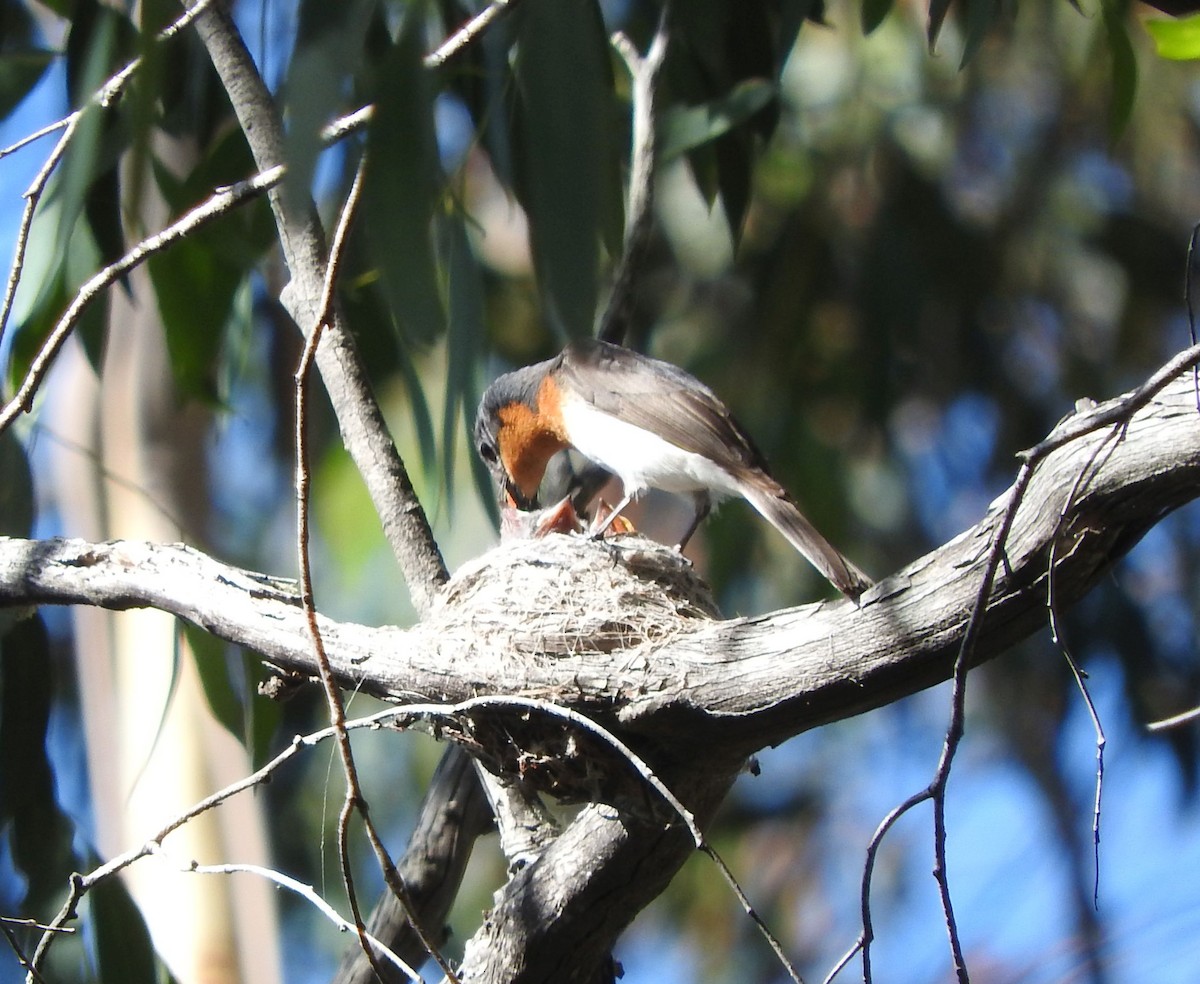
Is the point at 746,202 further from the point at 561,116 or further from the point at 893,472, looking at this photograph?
the point at 893,472

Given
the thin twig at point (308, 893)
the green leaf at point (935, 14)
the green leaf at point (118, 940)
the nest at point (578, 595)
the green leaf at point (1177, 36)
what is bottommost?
the green leaf at point (118, 940)

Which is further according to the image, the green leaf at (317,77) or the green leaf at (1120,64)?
the green leaf at (1120,64)

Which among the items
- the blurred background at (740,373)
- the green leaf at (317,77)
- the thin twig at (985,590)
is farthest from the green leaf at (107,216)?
the thin twig at (985,590)

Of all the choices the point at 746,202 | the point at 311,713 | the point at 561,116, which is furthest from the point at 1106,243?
the point at 561,116

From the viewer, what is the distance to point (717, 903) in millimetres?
8336

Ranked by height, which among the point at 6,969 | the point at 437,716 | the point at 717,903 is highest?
the point at 437,716

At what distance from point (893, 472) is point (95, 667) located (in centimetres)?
394

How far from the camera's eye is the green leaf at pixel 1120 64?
2.86 m

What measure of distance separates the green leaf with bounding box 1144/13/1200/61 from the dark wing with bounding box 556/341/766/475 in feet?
5.47

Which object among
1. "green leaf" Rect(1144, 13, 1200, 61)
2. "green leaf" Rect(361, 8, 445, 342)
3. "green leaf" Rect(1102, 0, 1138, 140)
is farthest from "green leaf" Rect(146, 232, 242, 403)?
"green leaf" Rect(1144, 13, 1200, 61)

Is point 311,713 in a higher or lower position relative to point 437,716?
lower

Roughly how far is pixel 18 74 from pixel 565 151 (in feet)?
8.77

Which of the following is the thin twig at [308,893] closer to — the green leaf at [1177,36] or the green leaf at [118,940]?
the green leaf at [118,940]

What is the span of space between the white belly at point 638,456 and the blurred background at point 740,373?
1.11ft
